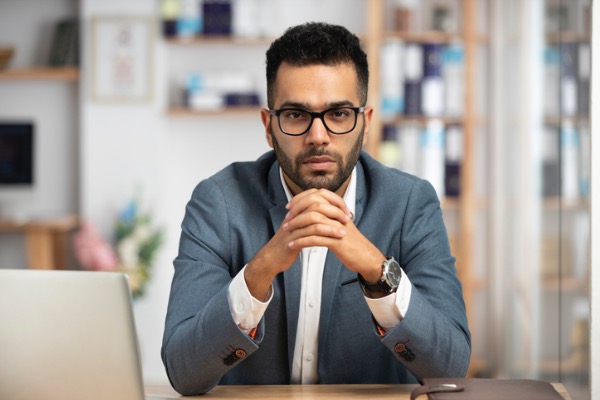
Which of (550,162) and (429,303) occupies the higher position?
(550,162)

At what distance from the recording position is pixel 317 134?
5.53ft

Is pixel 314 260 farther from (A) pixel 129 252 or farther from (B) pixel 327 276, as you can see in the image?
(A) pixel 129 252

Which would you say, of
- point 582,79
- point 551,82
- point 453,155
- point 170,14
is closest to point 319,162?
point 582,79

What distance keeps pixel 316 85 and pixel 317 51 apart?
75 mm

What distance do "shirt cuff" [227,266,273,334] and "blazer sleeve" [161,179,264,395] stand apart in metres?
0.01

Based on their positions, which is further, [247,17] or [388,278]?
[247,17]

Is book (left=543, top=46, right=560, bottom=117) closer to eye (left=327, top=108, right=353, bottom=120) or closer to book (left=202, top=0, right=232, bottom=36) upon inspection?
eye (left=327, top=108, right=353, bottom=120)

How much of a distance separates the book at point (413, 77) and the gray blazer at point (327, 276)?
9.34ft

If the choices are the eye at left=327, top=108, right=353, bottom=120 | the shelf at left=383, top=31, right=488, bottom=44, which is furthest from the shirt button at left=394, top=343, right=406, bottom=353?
the shelf at left=383, top=31, right=488, bottom=44

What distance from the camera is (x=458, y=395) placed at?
1344 mm

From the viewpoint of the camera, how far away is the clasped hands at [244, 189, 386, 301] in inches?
62.7

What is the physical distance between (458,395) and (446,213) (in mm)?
3805

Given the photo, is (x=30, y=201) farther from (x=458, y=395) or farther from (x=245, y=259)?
(x=458, y=395)

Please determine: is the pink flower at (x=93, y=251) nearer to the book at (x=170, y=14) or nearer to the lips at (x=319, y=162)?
the book at (x=170, y=14)
